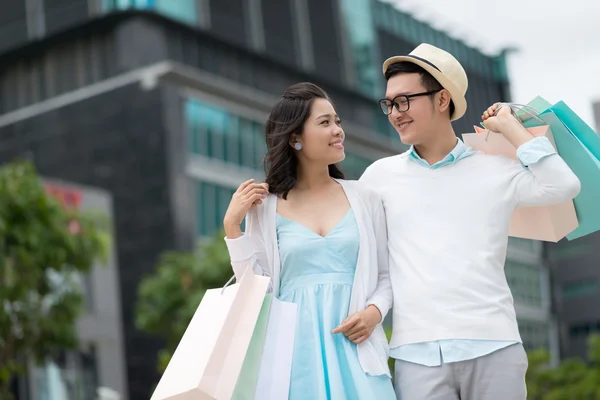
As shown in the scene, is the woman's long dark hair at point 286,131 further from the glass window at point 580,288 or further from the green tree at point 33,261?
the glass window at point 580,288

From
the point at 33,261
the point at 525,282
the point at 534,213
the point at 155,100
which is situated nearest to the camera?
the point at 534,213

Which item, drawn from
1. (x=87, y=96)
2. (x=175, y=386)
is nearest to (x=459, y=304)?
(x=175, y=386)

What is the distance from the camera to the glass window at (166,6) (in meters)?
34.2

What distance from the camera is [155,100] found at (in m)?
31.8

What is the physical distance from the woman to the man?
Answer: 0.10 metres

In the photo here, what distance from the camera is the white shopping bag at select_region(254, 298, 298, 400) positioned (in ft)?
11.6

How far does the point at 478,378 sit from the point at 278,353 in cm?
73

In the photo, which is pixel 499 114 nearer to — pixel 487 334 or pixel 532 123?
pixel 532 123

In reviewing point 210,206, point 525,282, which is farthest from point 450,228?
point 525,282

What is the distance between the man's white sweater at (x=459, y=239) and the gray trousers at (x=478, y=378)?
0.26ft

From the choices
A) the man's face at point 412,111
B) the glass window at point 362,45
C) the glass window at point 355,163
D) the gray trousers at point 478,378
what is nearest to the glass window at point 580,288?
the glass window at point 362,45

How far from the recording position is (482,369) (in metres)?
3.41

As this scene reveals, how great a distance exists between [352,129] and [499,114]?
36413 millimetres

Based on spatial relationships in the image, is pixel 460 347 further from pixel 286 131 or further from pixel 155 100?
pixel 155 100
